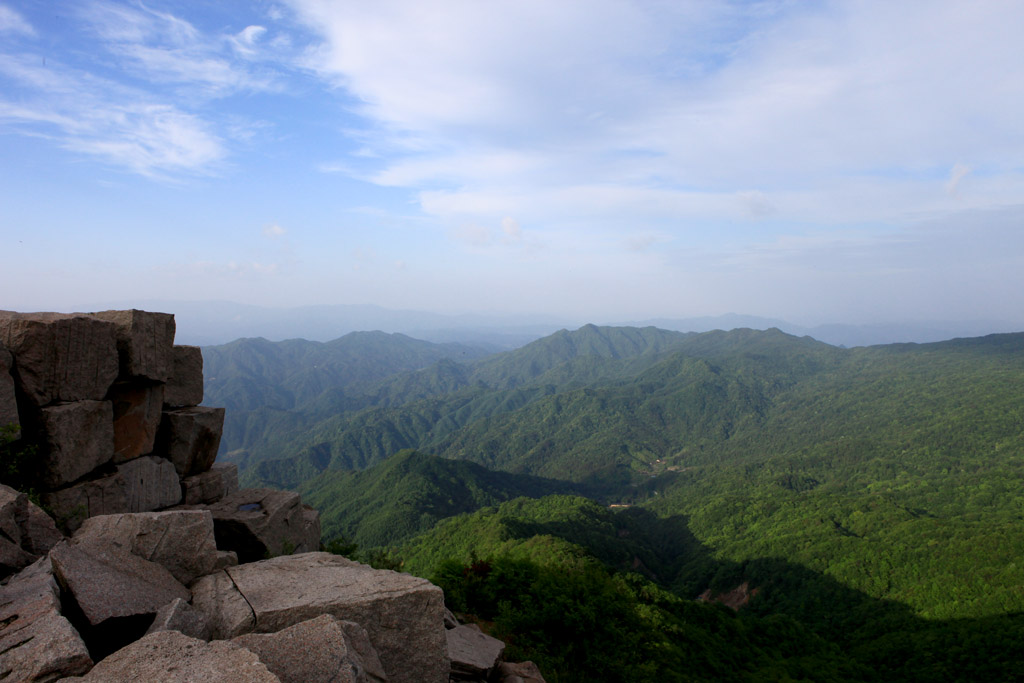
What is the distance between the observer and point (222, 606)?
28.7 ft

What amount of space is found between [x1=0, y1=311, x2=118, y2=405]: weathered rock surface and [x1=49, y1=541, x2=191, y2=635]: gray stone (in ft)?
15.1

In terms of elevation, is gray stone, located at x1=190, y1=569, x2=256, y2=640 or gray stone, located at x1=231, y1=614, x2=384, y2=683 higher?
gray stone, located at x1=231, y1=614, x2=384, y2=683

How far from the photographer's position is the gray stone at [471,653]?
1121 centimetres

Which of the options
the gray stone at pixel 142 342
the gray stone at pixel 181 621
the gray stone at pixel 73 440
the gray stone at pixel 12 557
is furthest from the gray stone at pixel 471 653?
the gray stone at pixel 142 342

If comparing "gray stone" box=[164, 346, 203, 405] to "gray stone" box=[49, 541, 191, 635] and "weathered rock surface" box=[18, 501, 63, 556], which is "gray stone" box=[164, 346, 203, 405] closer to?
"weathered rock surface" box=[18, 501, 63, 556]

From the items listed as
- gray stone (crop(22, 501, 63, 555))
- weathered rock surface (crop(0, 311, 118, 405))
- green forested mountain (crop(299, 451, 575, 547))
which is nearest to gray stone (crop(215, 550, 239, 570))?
gray stone (crop(22, 501, 63, 555))

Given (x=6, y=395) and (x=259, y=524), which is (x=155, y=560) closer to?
(x=259, y=524)

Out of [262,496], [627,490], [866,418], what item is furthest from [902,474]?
[262,496]

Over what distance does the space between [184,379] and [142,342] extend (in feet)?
8.84

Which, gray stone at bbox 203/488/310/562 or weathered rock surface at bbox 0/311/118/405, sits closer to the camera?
weathered rock surface at bbox 0/311/118/405

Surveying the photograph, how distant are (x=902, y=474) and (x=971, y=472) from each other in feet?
49.2

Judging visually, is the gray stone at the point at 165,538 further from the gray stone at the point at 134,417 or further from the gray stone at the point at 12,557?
the gray stone at the point at 134,417

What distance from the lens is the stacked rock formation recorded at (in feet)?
20.9

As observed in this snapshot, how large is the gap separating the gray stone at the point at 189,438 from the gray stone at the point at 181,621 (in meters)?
7.84
